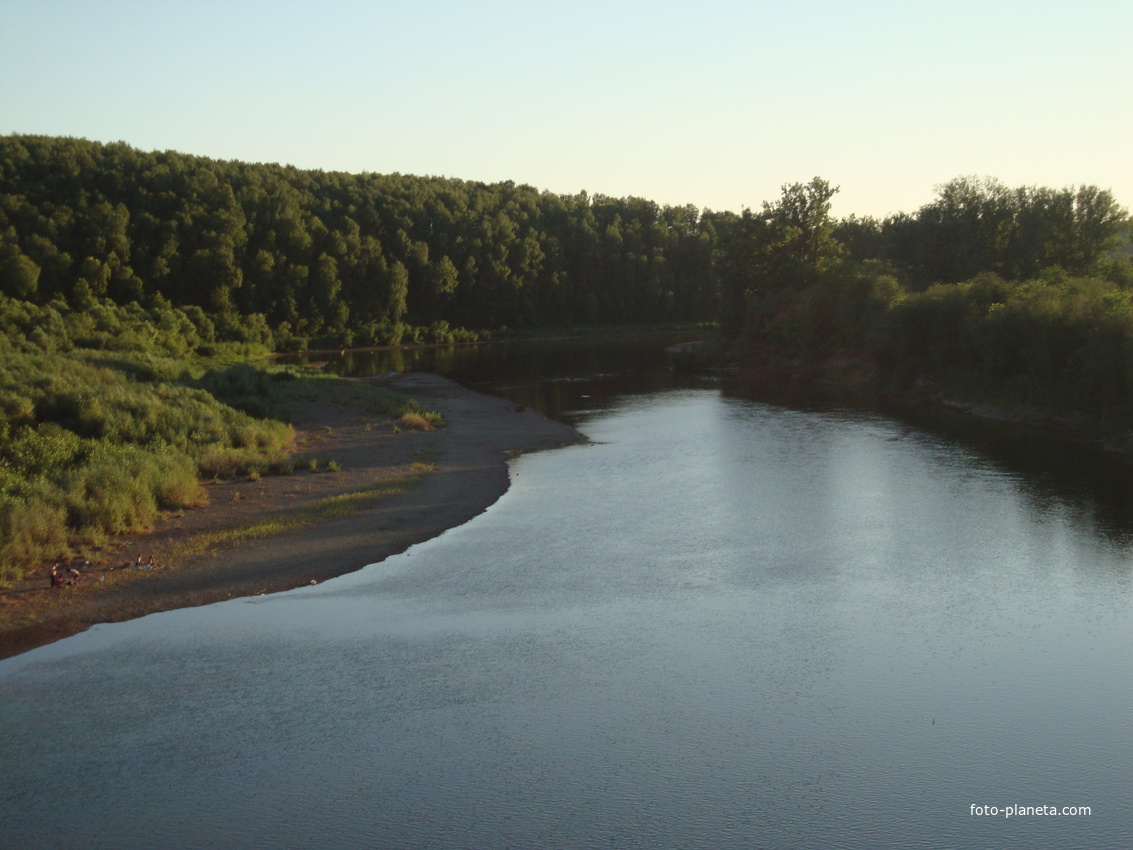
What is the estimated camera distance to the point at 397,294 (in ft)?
323

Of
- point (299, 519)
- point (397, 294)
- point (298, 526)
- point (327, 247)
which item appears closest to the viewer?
point (298, 526)

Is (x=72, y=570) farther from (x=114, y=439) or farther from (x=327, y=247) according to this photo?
(x=327, y=247)

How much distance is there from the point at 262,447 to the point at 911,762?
22.2 meters

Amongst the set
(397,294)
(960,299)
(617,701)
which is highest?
(397,294)

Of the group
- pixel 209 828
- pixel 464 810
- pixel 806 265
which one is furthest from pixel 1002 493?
pixel 806 265

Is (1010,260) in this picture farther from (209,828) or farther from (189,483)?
(209,828)

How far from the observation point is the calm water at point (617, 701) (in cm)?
946

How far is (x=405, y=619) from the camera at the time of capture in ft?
49.2

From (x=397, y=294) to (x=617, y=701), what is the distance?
90.0 m

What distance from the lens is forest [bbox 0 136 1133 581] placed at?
26078mm

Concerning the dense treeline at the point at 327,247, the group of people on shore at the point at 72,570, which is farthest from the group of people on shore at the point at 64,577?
the dense treeline at the point at 327,247

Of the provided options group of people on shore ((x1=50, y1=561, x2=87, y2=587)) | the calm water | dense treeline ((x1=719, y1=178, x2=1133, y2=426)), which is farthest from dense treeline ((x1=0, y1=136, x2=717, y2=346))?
the calm water

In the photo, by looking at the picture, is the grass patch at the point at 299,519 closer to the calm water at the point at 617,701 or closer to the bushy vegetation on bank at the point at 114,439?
the bushy vegetation on bank at the point at 114,439

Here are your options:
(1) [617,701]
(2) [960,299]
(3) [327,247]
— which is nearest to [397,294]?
(3) [327,247]
